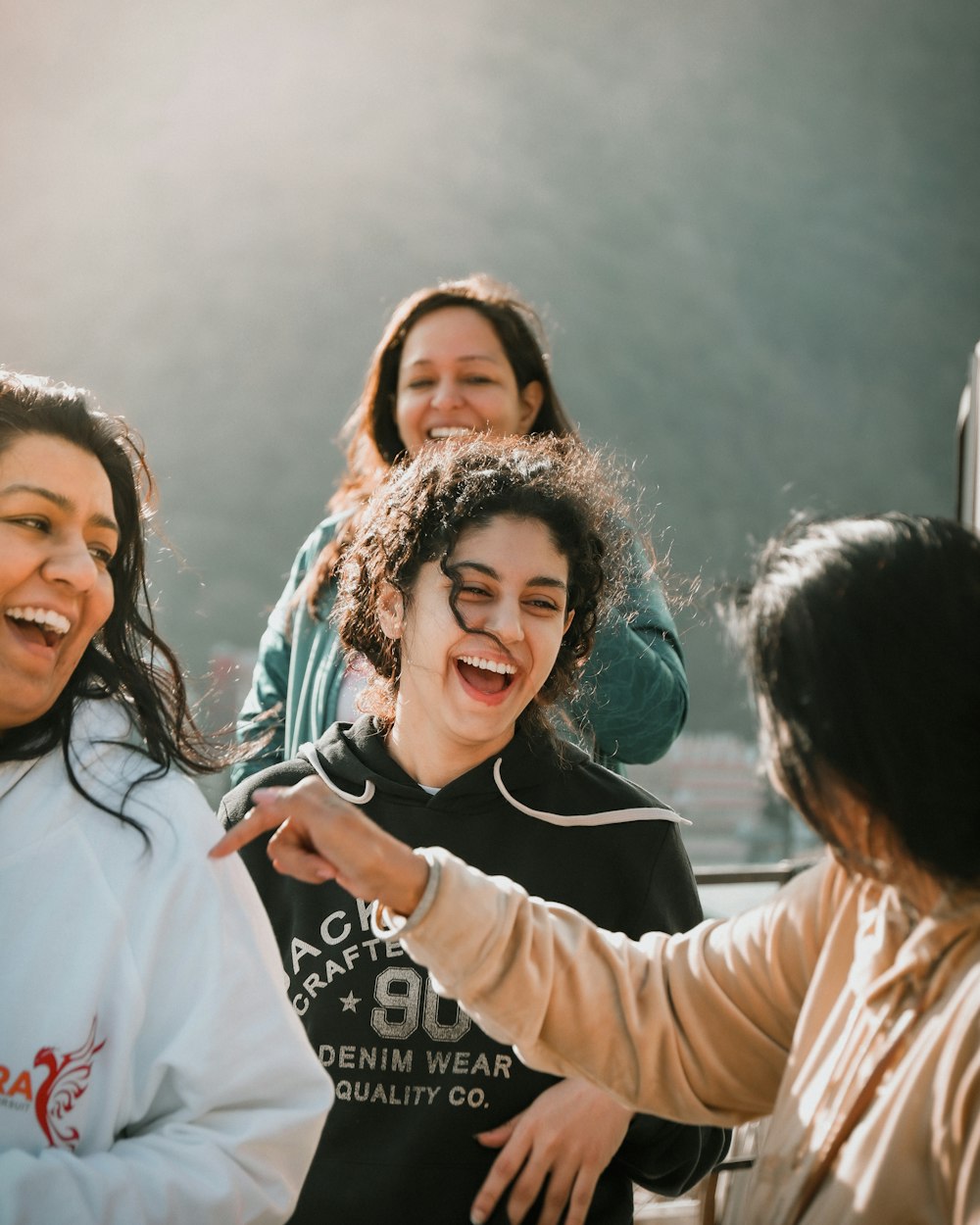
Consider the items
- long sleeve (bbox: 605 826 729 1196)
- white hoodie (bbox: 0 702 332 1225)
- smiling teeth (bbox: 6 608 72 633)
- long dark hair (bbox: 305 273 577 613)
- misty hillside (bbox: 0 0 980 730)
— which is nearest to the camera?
white hoodie (bbox: 0 702 332 1225)

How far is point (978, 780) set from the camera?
1.16 meters

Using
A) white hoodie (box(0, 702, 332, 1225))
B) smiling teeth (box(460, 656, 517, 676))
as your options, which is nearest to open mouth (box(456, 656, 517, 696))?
smiling teeth (box(460, 656, 517, 676))

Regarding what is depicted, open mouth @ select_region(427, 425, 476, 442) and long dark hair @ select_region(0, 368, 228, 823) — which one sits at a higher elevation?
open mouth @ select_region(427, 425, 476, 442)

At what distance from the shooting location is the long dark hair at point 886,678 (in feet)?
3.78

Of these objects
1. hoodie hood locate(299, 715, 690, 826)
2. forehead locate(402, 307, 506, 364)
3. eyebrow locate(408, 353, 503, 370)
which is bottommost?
hoodie hood locate(299, 715, 690, 826)

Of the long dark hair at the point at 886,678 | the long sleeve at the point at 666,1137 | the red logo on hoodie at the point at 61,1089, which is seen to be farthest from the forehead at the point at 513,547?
the red logo on hoodie at the point at 61,1089

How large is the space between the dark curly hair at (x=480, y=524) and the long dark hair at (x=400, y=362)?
1.19 feet

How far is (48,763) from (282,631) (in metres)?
1.01

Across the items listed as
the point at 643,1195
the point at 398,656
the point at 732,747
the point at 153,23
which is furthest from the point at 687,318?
the point at 398,656

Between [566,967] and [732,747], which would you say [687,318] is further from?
[566,967]

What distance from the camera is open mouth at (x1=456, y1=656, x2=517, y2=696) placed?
1902mm

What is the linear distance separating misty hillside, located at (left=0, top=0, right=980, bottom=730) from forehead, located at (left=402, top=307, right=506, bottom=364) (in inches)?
284

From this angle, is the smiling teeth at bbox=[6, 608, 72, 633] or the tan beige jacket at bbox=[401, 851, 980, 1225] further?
the smiling teeth at bbox=[6, 608, 72, 633]

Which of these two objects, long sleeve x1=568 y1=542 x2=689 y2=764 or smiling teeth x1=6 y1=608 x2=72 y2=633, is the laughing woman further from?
smiling teeth x1=6 y1=608 x2=72 y2=633
